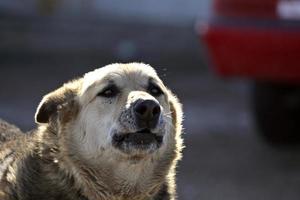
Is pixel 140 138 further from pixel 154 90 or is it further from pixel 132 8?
pixel 132 8

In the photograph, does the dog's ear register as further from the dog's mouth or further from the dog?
the dog's mouth

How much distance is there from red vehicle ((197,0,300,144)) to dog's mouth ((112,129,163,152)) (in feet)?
12.8

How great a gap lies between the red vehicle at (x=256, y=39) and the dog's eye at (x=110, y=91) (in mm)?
3722

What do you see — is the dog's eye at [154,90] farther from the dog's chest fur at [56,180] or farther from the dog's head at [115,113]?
the dog's chest fur at [56,180]

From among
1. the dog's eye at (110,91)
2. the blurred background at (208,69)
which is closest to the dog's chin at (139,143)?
the dog's eye at (110,91)

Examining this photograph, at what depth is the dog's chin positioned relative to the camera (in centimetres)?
566

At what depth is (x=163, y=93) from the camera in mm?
6141

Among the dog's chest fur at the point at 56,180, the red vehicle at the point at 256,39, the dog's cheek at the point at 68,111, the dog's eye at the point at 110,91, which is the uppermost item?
the red vehicle at the point at 256,39

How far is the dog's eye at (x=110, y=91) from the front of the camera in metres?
A: 5.92

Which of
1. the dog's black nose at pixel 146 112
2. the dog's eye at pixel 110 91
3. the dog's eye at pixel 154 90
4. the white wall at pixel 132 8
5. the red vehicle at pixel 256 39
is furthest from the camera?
the white wall at pixel 132 8

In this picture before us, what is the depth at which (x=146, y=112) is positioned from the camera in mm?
5625

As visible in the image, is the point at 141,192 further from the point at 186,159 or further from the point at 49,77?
the point at 49,77

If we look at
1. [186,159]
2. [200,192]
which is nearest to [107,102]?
[200,192]

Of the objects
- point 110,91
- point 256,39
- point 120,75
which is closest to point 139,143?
point 110,91
